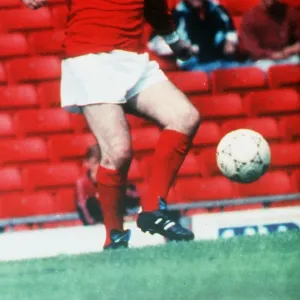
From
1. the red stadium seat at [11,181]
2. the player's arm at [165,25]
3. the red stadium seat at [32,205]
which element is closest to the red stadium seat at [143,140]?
the red stadium seat at [32,205]

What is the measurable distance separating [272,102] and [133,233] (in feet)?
5.16

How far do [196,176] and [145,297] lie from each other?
10.1 ft

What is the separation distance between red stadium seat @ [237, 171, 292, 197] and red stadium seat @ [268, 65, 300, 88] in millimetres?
551

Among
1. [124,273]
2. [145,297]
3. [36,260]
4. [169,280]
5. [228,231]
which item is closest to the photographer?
[145,297]

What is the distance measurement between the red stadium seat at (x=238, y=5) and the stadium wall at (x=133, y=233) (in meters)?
1.57

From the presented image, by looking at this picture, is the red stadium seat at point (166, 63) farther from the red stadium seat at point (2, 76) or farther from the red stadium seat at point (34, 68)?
the red stadium seat at point (2, 76)

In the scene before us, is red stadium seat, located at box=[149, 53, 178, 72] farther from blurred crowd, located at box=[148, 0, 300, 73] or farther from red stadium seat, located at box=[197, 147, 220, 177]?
red stadium seat, located at box=[197, 147, 220, 177]

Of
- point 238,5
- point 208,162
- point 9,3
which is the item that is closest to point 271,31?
point 238,5

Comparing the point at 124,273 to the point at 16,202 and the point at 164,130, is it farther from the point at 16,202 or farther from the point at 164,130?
the point at 16,202

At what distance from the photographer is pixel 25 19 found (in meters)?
5.16

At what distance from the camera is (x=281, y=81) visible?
17.0 ft

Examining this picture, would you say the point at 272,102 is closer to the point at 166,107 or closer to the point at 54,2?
the point at 54,2

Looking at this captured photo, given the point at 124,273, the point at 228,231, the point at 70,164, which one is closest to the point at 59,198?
the point at 70,164

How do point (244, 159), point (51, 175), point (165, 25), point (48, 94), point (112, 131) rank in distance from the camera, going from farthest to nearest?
1. point (48, 94)
2. point (51, 175)
3. point (244, 159)
4. point (165, 25)
5. point (112, 131)
